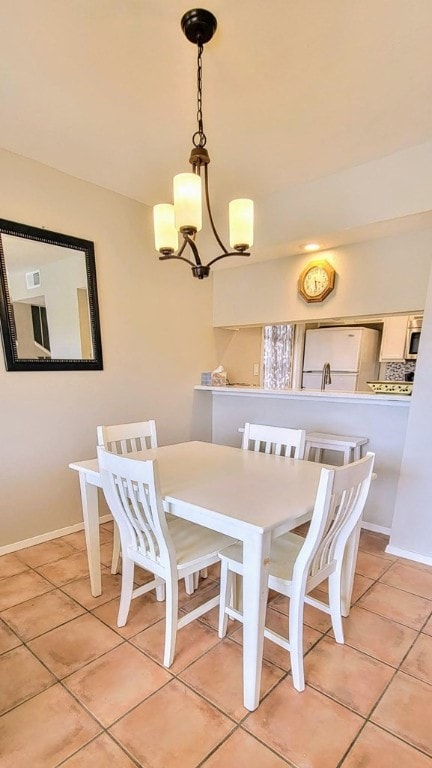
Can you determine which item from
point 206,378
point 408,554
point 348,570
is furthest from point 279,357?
point 348,570

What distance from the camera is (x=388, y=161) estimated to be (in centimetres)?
213

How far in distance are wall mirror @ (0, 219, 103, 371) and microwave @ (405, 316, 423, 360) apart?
3.94m

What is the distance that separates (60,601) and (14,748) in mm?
737

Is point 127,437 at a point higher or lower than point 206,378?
lower

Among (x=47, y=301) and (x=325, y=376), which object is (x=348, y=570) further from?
(x=325, y=376)

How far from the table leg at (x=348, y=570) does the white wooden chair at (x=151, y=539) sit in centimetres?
60

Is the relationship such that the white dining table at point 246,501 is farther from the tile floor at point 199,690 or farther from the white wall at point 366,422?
the white wall at point 366,422

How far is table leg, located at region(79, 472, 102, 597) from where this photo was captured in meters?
1.79

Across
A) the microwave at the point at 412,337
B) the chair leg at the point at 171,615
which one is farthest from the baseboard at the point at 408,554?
the microwave at the point at 412,337

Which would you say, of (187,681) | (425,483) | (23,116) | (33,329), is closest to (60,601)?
(187,681)

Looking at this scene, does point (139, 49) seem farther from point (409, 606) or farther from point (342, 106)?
point (409, 606)

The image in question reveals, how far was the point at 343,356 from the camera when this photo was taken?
4.71 m

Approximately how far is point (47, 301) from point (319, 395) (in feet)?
6.97

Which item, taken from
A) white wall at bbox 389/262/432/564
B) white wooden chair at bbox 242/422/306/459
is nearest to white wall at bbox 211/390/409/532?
white wall at bbox 389/262/432/564
